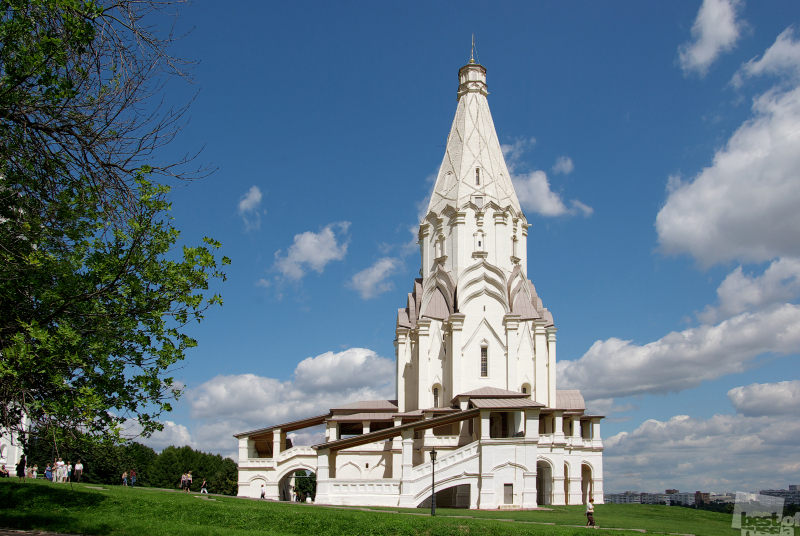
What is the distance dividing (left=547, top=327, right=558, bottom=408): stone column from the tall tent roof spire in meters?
8.69

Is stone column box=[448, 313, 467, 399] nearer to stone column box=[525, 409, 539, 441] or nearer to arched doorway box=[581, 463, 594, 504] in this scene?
stone column box=[525, 409, 539, 441]

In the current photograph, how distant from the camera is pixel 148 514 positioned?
55.2 ft

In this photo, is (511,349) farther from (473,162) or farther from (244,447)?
(244,447)

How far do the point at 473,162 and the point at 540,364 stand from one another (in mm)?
14310

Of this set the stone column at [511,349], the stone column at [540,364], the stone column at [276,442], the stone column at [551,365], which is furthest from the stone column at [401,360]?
the stone column at [551,365]

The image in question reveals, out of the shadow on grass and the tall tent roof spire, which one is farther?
the tall tent roof spire

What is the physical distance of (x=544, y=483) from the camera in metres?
39.9

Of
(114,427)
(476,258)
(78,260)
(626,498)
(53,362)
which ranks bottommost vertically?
(626,498)

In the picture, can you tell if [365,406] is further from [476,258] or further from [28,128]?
[28,128]

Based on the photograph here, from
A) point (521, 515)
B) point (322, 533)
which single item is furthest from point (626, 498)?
point (322, 533)

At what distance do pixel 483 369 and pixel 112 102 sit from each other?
34318mm

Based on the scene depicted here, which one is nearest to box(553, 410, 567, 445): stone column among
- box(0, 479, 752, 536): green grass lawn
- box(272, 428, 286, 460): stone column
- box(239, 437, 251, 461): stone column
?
box(272, 428, 286, 460): stone column

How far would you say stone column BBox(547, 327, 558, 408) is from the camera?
4250cm

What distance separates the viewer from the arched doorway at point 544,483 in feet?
129
